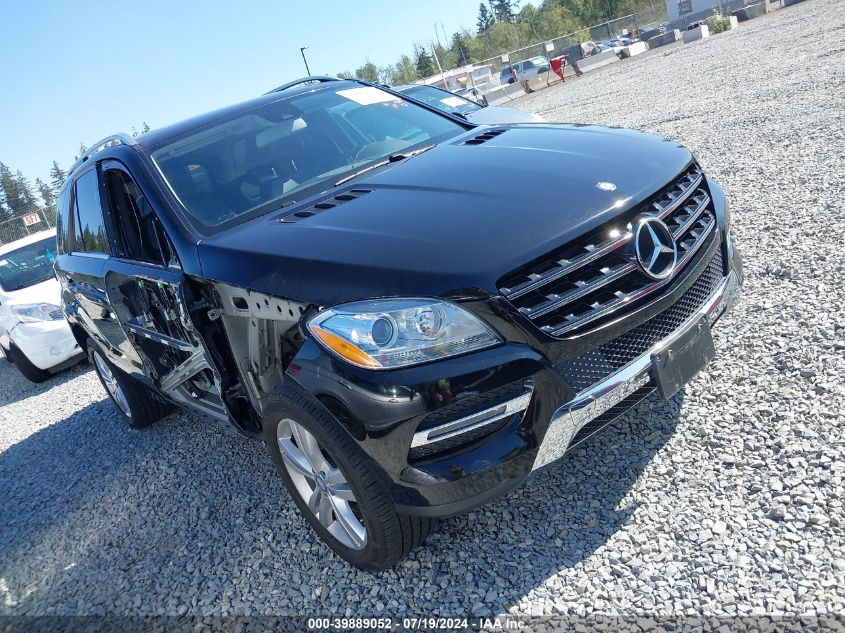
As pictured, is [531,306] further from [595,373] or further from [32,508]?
[32,508]

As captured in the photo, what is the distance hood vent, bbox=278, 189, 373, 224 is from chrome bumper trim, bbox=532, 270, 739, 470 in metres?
1.27

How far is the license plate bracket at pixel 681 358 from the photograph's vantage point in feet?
7.52

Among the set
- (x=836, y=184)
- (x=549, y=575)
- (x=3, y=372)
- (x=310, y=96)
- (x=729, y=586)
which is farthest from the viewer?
(x=3, y=372)

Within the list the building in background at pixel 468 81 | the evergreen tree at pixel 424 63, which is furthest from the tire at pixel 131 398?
the evergreen tree at pixel 424 63

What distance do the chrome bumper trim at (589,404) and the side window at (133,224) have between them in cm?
182

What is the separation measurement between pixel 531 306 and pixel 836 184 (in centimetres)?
444

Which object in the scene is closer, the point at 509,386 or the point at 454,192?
the point at 509,386

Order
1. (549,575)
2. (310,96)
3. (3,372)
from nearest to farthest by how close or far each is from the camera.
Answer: (549,575), (310,96), (3,372)

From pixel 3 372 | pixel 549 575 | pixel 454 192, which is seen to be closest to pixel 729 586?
pixel 549 575

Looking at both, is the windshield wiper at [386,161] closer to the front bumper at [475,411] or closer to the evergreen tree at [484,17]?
the front bumper at [475,411]

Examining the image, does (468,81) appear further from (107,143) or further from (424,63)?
(424,63)

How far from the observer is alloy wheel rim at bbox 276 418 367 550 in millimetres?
2496

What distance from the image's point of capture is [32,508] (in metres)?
4.45

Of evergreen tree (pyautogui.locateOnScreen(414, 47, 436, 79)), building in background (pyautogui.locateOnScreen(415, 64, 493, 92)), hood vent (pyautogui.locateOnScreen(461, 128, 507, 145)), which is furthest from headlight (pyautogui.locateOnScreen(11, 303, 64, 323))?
evergreen tree (pyautogui.locateOnScreen(414, 47, 436, 79))
